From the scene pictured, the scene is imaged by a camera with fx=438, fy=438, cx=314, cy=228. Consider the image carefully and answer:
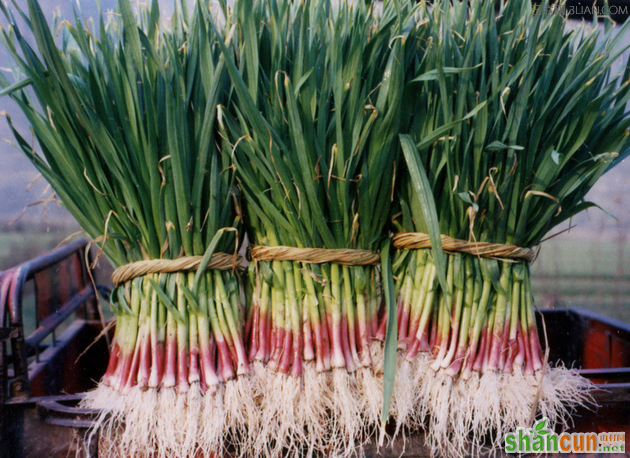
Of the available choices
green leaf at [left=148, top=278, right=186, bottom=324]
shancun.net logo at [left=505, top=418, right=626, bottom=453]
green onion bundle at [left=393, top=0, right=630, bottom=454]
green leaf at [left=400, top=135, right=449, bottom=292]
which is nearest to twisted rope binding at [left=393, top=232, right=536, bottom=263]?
green onion bundle at [left=393, top=0, right=630, bottom=454]

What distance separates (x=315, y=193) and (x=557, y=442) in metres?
0.66

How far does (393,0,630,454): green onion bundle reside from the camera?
31.6 inches

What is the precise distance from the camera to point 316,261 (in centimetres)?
82

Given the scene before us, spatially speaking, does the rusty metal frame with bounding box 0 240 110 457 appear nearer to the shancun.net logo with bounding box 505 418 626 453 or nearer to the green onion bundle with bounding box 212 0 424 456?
the green onion bundle with bounding box 212 0 424 456

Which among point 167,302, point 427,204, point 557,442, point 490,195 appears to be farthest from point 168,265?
point 557,442

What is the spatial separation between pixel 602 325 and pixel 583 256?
148cm

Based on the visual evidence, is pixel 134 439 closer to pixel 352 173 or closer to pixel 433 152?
pixel 352 173

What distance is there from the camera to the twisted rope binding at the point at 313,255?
2.68ft

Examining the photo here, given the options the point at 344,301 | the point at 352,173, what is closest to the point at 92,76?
the point at 352,173

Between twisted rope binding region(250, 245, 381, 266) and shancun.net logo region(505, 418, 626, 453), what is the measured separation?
1.43 feet

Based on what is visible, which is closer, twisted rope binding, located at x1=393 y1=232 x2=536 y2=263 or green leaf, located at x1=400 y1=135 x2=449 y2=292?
green leaf, located at x1=400 y1=135 x2=449 y2=292

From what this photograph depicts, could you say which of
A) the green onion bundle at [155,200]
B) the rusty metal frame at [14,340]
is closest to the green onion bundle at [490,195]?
the green onion bundle at [155,200]

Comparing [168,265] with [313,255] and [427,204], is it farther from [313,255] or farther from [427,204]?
[427,204]

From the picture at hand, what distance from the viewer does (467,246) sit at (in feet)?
2.79
